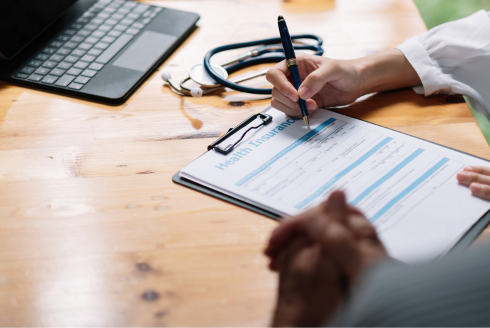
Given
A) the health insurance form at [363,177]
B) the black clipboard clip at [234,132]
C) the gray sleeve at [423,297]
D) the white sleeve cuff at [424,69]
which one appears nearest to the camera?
the gray sleeve at [423,297]

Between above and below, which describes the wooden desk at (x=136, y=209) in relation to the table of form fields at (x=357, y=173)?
below

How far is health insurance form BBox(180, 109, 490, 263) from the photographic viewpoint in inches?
20.2

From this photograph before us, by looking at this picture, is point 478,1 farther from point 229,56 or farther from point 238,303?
point 238,303

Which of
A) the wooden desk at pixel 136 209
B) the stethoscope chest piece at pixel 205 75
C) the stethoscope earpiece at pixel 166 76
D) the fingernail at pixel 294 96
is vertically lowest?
the wooden desk at pixel 136 209

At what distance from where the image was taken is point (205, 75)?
0.85 metres

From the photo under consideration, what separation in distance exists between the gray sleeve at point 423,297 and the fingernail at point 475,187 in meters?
0.17

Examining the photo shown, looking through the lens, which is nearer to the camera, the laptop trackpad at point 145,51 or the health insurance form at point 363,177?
the health insurance form at point 363,177

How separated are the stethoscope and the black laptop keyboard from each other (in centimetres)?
16

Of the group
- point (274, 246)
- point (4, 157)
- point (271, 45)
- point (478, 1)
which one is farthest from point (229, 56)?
point (478, 1)

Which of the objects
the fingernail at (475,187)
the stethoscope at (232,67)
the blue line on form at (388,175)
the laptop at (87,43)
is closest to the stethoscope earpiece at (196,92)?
the stethoscope at (232,67)

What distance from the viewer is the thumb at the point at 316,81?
70 cm

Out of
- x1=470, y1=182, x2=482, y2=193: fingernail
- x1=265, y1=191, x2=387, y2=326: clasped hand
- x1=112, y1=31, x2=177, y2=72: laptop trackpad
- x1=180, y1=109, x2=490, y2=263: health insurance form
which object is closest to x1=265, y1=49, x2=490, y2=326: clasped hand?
x1=265, y1=191, x2=387, y2=326: clasped hand

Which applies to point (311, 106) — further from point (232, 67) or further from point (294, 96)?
point (232, 67)

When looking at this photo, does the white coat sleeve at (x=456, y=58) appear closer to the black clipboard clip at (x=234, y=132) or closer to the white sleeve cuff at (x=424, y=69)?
the white sleeve cuff at (x=424, y=69)
